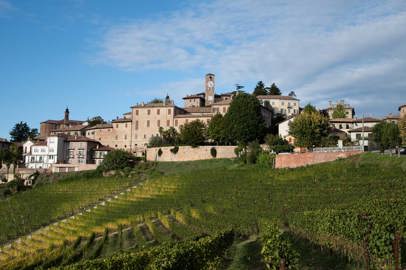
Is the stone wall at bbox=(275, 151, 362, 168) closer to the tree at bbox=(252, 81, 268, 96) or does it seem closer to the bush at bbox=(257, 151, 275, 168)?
the bush at bbox=(257, 151, 275, 168)

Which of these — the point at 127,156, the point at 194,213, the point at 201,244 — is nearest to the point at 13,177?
the point at 127,156

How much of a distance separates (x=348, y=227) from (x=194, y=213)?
1709 centimetres

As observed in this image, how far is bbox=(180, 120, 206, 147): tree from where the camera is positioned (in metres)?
76.2

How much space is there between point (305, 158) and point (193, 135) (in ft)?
91.8

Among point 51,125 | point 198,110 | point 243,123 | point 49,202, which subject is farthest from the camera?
point 51,125

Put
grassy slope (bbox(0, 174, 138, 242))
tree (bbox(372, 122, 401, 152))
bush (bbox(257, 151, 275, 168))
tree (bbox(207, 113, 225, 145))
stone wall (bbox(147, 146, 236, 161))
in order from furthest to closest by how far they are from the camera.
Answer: tree (bbox(207, 113, 225, 145))
stone wall (bbox(147, 146, 236, 161))
tree (bbox(372, 122, 401, 152))
bush (bbox(257, 151, 275, 168))
grassy slope (bbox(0, 174, 138, 242))

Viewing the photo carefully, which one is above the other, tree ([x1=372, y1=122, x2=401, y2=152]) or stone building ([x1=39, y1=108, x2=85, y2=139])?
stone building ([x1=39, y1=108, x2=85, y2=139])

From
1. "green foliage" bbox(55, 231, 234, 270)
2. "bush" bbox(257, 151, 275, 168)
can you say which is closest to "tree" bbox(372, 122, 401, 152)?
"bush" bbox(257, 151, 275, 168)

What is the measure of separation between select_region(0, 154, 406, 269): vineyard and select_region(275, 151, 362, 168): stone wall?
3.05 m

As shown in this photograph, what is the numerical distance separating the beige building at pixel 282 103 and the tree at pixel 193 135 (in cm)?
2320

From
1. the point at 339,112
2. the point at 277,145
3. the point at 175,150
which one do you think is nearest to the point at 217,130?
the point at 175,150

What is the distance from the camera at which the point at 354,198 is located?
33562 millimetres

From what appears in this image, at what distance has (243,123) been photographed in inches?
2936

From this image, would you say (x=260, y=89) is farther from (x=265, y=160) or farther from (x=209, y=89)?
(x=265, y=160)
